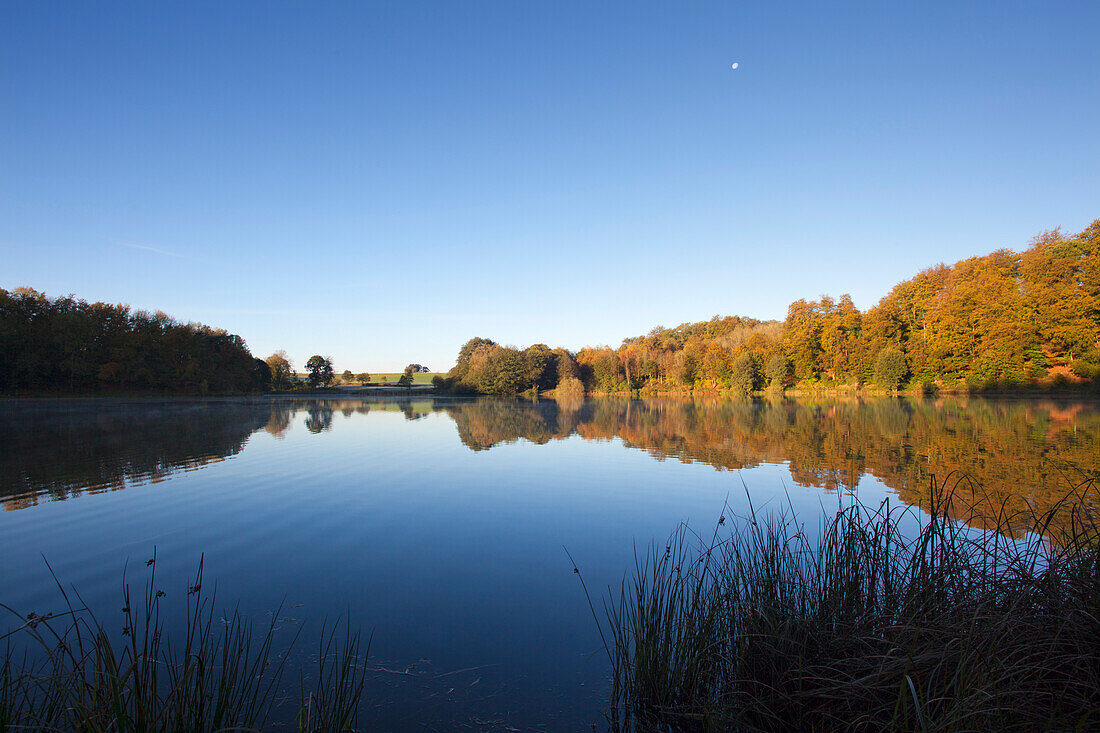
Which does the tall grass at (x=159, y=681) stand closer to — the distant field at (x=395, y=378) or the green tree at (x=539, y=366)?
the green tree at (x=539, y=366)

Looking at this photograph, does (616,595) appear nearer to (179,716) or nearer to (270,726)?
(270,726)

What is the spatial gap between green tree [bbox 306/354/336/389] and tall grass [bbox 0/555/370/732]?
3724 inches

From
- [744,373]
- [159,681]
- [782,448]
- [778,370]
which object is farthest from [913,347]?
[159,681]

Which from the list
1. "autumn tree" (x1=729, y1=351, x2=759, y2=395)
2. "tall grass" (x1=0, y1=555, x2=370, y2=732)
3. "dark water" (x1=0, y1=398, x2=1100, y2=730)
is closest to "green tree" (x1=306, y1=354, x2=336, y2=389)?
"autumn tree" (x1=729, y1=351, x2=759, y2=395)

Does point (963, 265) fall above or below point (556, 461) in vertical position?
above

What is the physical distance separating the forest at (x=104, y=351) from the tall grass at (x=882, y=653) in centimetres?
6382

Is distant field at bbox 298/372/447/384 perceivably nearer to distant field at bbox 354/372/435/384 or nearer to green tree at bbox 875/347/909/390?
distant field at bbox 354/372/435/384

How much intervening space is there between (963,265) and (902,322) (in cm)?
712

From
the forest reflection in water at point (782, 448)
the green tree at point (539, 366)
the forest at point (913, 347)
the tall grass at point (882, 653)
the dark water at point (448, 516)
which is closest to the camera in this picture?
the tall grass at point (882, 653)

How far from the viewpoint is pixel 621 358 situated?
237 ft

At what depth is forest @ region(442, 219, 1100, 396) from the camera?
125ft

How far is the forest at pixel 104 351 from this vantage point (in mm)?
48719

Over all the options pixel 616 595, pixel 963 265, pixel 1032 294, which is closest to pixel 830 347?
pixel 963 265

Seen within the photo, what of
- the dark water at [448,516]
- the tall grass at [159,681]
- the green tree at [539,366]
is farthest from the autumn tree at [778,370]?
the tall grass at [159,681]
